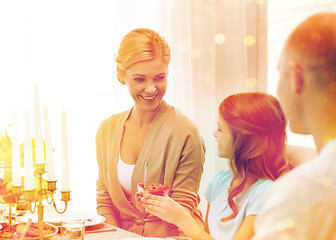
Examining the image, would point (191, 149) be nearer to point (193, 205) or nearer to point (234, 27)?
point (193, 205)

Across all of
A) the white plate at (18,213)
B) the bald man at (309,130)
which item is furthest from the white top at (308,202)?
the white plate at (18,213)

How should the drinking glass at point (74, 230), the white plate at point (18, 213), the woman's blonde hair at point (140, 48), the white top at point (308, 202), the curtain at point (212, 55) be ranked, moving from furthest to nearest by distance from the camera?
the curtain at point (212, 55) → the woman's blonde hair at point (140, 48) → the white plate at point (18, 213) → the drinking glass at point (74, 230) → the white top at point (308, 202)

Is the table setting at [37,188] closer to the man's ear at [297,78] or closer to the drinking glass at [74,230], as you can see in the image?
the drinking glass at [74,230]

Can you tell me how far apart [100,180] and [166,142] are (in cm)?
37

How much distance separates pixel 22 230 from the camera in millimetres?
1397

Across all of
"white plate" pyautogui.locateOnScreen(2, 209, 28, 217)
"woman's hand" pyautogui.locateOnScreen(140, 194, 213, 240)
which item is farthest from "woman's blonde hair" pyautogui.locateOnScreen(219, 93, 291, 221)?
"white plate" pyautogui.locateOnScreen(2, 209, 28, 217)

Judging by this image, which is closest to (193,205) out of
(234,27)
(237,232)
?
(237,232)

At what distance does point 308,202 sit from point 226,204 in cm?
110

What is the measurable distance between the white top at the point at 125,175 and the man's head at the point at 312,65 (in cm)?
128

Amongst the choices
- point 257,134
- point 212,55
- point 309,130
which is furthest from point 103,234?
point 212,55

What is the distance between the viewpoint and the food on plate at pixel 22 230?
138cm

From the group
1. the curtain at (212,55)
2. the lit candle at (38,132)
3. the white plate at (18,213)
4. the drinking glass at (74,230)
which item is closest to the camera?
the lit candle at (38,132)

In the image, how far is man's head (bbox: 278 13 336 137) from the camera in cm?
74

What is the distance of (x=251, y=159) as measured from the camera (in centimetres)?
166
